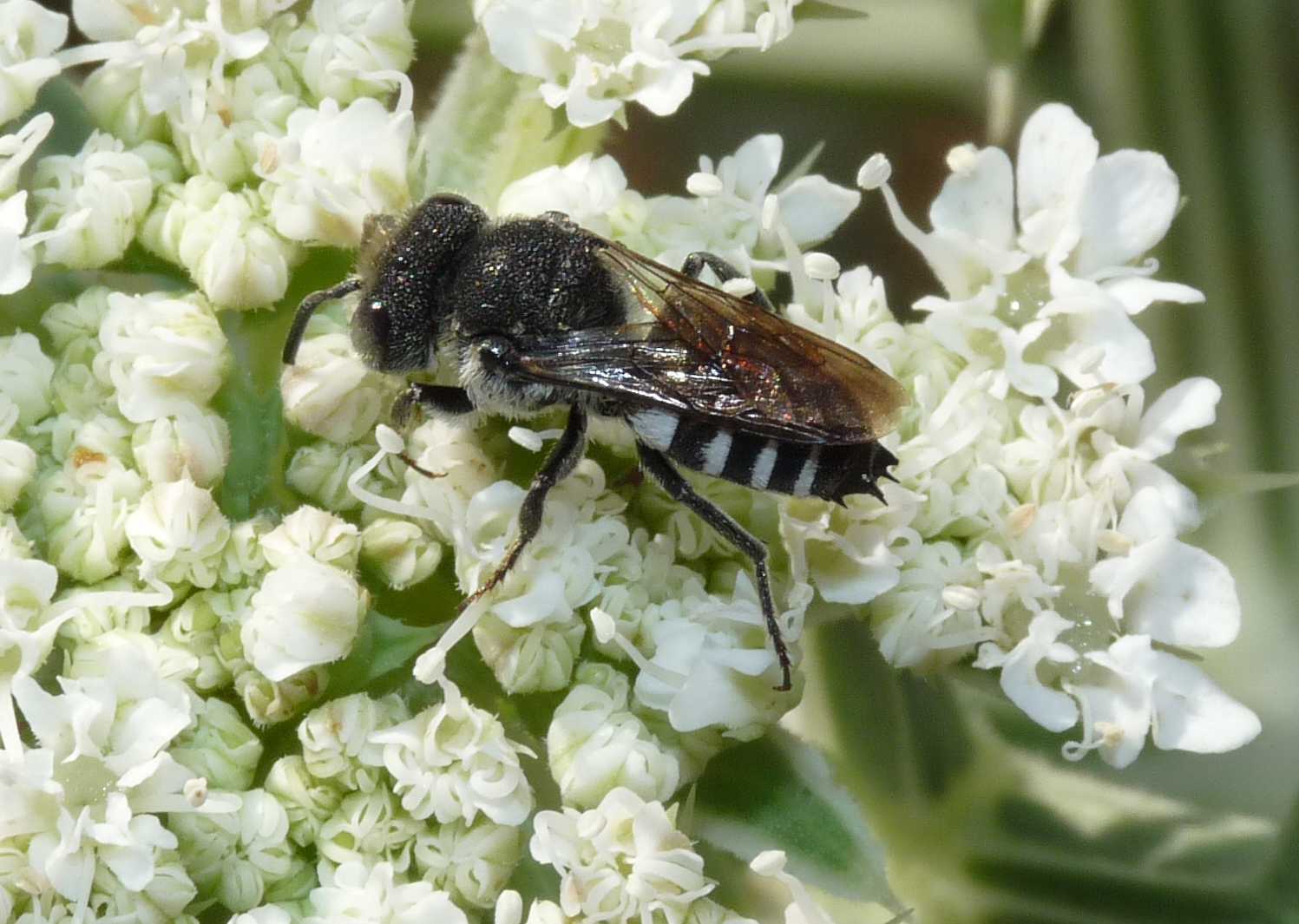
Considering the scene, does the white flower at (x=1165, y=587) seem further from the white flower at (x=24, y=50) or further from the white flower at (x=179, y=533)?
the white flower at (x=24, y=50)

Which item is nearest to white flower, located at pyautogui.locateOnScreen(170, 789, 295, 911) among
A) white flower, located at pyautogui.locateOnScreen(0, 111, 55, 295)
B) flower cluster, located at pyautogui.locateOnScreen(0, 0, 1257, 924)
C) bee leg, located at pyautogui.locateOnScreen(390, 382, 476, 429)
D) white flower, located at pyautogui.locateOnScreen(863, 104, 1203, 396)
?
flower cluster, located at pyautogui.locateOnScreen(0, 0, 1257, 924)

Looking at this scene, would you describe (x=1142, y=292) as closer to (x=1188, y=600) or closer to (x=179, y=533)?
(x=1188, y=600)

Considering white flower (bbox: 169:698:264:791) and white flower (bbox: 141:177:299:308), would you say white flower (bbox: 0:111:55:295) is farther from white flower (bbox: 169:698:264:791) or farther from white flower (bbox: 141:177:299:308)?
white flower (bbox: 169:698:264:791)

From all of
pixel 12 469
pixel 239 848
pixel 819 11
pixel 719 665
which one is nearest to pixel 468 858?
pixel 239 848

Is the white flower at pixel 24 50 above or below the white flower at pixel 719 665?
above

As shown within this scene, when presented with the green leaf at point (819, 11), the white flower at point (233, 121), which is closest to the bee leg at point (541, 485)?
the white flower at point (233, 121)

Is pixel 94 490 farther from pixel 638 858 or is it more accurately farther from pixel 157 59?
pixel 638 858

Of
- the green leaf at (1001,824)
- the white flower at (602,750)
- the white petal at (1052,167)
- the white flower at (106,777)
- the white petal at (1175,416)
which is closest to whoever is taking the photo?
the white flower at (106,777)
